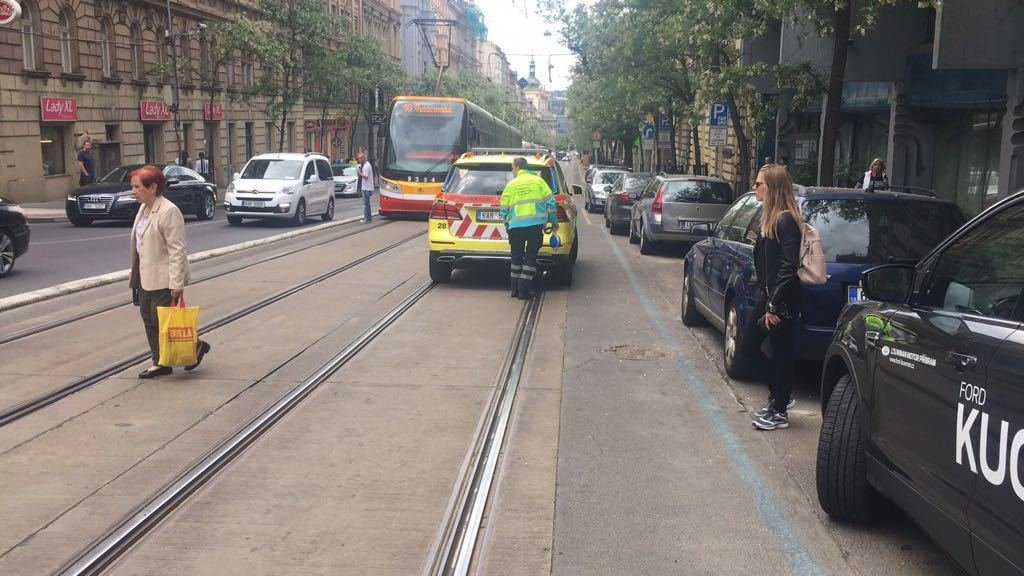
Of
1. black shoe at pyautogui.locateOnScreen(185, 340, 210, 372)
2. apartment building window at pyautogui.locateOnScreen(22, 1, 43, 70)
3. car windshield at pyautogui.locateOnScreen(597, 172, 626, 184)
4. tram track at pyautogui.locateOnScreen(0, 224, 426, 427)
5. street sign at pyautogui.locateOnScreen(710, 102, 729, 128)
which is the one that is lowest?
tram track at pyautogui.locateOnScreen(0, 224, 426, 427)

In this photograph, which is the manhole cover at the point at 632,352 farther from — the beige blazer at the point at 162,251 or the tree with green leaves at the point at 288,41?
the tree with green leaves at the point at 288,41

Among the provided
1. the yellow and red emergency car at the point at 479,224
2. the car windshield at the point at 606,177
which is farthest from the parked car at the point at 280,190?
the car windshield at the point at 606,177

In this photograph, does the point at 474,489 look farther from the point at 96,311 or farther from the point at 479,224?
the point at 479,224

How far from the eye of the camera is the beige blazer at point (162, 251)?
7.70m

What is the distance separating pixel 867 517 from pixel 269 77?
42736mm

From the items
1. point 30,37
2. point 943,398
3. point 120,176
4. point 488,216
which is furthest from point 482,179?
point 30,37

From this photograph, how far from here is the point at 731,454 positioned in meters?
6.23

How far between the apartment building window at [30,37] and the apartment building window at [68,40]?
1.57 m

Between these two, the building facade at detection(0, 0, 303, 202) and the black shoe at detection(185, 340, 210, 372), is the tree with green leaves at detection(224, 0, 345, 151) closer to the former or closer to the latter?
the building facade at detection(0, 0, 303, 202)

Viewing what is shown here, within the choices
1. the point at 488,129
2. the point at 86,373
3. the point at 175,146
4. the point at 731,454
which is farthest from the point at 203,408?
the point at 175,146

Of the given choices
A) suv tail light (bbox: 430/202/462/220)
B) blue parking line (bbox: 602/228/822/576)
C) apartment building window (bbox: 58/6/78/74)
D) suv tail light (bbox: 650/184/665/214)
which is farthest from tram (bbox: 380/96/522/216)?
blue parking line (bbox: 602/228/822/576)

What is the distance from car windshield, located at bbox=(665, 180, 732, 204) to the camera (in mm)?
18547

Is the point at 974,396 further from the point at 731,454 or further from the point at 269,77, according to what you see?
the point at 269,77

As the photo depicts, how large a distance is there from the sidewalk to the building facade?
1.64 feet
